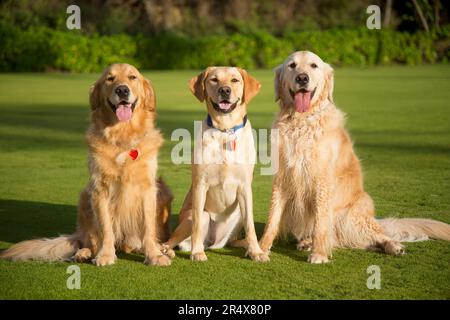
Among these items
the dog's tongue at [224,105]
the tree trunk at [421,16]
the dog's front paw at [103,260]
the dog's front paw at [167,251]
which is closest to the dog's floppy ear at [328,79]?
the dog's tongue at [224,105]

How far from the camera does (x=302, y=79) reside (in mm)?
5512

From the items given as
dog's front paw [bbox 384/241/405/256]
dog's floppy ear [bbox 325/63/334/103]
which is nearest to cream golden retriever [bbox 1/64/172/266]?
dog's floppy ear [bbox 325/63/334/103]

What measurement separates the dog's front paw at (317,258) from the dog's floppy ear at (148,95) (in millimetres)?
1832

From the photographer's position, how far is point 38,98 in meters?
18.5

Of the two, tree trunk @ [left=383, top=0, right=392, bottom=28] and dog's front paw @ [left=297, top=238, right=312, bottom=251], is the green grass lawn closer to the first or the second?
dog's front paw @ [left=297, top=238, right=312, bottom=251]

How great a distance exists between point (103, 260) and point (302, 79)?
2179mm

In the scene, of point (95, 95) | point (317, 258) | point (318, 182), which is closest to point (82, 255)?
point (95, 95)

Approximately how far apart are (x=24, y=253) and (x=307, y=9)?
4195cm

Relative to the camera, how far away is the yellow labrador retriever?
545 cm

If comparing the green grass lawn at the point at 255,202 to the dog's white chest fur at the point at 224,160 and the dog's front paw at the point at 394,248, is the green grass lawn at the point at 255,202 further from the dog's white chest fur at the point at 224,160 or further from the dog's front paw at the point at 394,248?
the dog's white chest fur at the point at 224,160

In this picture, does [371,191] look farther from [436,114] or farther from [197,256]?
[436,114]

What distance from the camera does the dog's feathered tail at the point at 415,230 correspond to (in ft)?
19.3

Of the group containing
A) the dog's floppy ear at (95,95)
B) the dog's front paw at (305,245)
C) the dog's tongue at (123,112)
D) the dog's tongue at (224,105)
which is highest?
the dog's floppy ear at (95,95)
